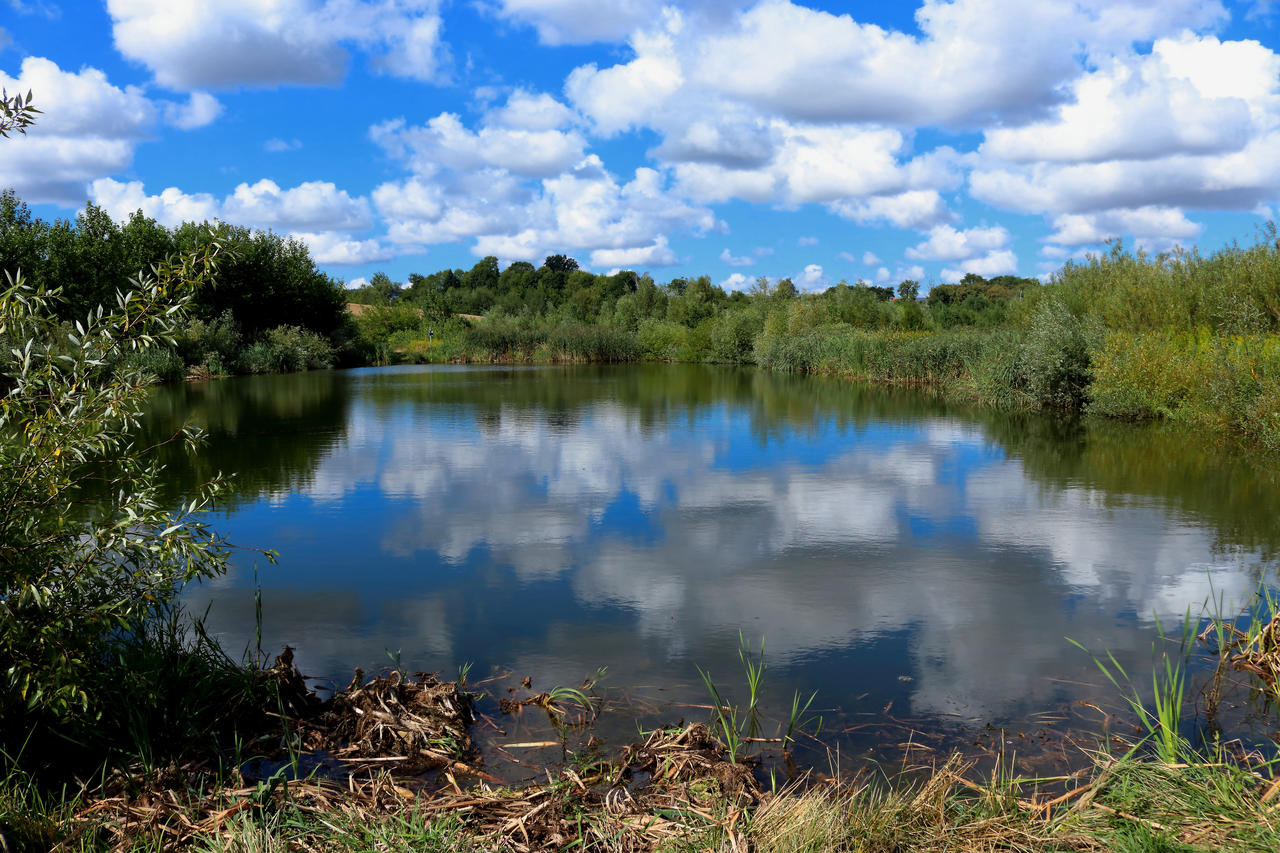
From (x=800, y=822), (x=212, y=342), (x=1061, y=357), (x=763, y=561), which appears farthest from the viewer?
(x=212, y=342)

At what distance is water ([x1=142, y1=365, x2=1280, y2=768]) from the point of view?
5656mm

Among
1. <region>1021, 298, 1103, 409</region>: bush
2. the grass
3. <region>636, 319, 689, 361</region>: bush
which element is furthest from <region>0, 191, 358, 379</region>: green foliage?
the grass

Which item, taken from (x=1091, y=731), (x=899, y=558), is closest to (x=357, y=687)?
(x=1091, y=731)

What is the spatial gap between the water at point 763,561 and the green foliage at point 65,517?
5.67ft

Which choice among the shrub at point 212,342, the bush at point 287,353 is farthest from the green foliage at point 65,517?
the bush at point 287,353

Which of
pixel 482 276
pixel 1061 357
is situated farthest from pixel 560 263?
pixel 1061 357

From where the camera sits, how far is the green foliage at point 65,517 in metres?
3.92

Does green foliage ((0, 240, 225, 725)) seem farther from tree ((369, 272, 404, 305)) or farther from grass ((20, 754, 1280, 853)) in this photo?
tree ((369, 272, 404, 305))

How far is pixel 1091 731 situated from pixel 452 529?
22.3 feet

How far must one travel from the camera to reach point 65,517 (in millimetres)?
4195

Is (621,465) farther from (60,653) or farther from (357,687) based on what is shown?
(60,653)

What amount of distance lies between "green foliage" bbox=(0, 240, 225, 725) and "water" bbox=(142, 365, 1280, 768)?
1.73 meters

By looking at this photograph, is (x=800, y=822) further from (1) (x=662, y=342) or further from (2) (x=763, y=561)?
(1) (x=662, y=342)

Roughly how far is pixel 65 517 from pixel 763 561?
5797 mm
